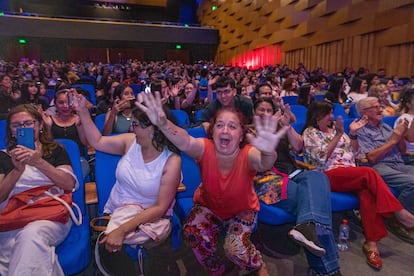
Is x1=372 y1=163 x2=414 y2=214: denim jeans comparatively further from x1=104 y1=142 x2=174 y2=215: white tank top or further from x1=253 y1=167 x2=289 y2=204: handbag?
x1=104 y1=142 x2=174 y2=215: white tank top

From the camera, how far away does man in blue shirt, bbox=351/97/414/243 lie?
232 centimetres

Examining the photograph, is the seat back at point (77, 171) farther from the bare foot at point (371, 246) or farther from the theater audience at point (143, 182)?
the bare foot at point (371, 246)

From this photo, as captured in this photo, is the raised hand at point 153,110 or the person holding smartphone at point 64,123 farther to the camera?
the person holding smartphone at point 64,123

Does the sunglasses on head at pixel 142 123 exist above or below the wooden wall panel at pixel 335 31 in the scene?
below

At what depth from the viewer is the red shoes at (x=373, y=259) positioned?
209cm

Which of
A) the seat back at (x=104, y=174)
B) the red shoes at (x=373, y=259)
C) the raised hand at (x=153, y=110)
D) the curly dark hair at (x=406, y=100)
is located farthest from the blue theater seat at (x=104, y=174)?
the curly dark hair at (x=406, y=100)

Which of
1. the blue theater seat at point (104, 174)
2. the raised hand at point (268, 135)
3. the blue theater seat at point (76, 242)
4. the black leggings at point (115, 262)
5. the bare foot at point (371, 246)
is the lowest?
the bare foot at point (371, 246)

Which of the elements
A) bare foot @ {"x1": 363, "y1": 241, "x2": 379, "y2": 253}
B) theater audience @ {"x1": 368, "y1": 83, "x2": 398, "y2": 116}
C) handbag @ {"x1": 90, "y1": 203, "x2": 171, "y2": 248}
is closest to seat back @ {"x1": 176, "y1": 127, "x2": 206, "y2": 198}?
handbag @ {"x1": 90, "y1": 203, "x2": 171, "y2": 248}

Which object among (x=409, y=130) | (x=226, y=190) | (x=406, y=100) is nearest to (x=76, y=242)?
(x=226, y=190)

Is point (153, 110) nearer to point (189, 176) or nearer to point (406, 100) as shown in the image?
point (189, 176)

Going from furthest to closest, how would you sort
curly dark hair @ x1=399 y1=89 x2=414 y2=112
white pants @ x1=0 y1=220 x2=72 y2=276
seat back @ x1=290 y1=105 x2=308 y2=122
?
seat back @ x1=290 y1=105 x2=308 y2=122 → curly dark hair @ x1=399 y1=89 x2=414 y2=112 → white pants @ x1=0 y1=220 x2=72 y2=276

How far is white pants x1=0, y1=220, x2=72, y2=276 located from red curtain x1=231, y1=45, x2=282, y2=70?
13.3 m

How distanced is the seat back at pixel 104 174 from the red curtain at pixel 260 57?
12.8m

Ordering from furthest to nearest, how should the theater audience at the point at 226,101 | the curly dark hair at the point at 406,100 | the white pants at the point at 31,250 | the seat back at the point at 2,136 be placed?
the theater audience at the point at 226,101
the curly dark hair at the point at 406,100
the seat back at the point at 2,136
the white pants at the point at 31,250
